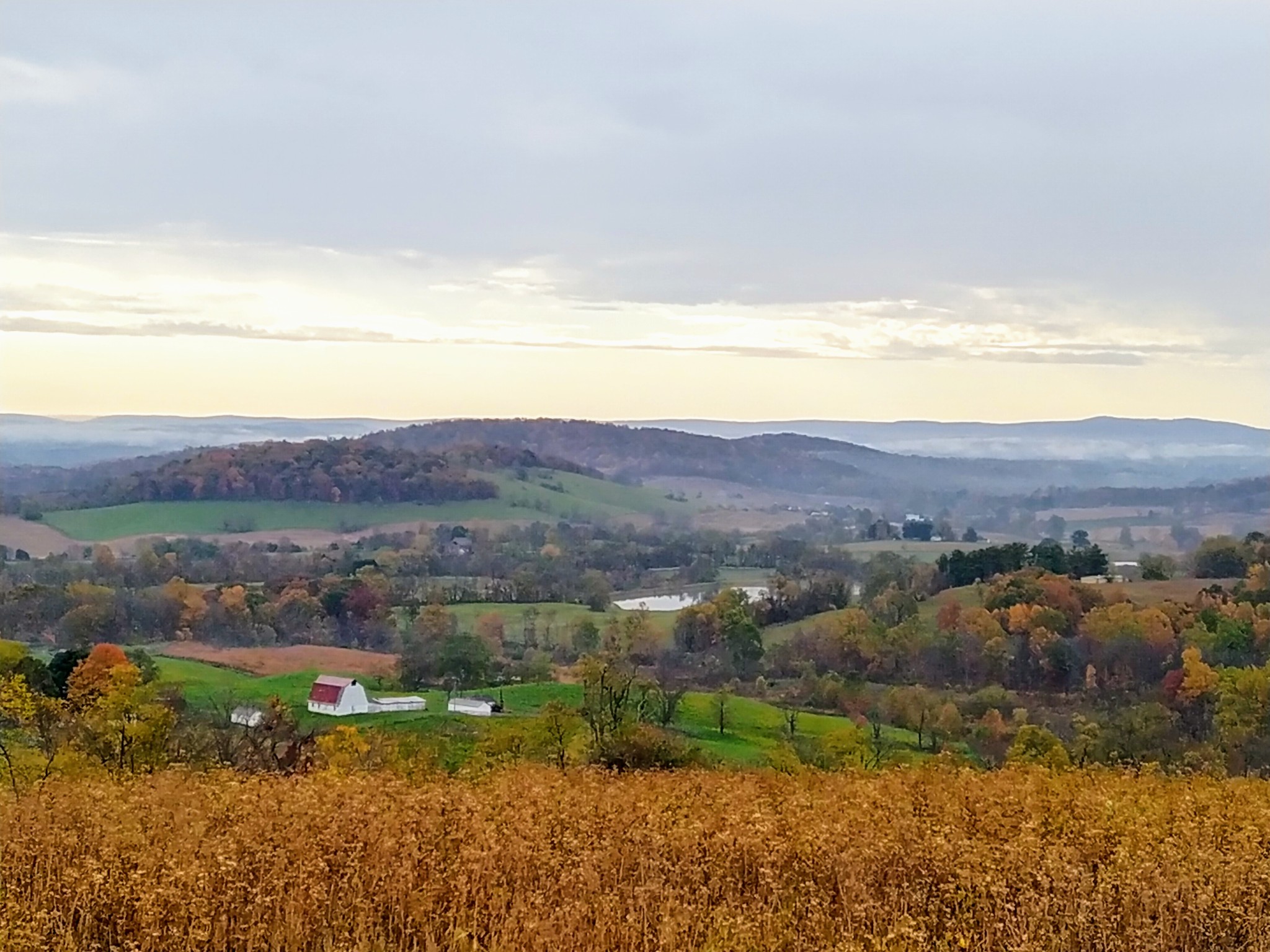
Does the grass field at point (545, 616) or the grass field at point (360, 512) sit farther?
the grass field at point (360, 512)

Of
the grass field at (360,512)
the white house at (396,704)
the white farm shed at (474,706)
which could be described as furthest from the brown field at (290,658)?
the grass field at (360,512)

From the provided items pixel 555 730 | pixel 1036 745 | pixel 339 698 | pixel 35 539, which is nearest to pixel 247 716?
pixel 555 730

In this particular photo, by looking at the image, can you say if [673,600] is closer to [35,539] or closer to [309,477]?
[309,477]

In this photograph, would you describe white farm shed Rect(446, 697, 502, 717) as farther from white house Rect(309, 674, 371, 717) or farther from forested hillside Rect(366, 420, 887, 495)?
forested hillside Rect(366, 420, 887, 495)

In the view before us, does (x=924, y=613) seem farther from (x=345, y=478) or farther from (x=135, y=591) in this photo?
(x=345, y=478)

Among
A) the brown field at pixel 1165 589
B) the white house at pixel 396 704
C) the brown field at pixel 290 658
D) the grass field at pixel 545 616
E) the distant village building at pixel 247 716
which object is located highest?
the brown field at pixel 1165 589

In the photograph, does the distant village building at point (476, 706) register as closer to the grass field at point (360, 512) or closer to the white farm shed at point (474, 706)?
the white farm shed at point (474, 706)

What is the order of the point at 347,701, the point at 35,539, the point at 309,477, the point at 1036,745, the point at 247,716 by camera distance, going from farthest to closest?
the point at 309,477, the point at 35,539, the point at 347,701, the point at 1036,745, the point at 247,716
